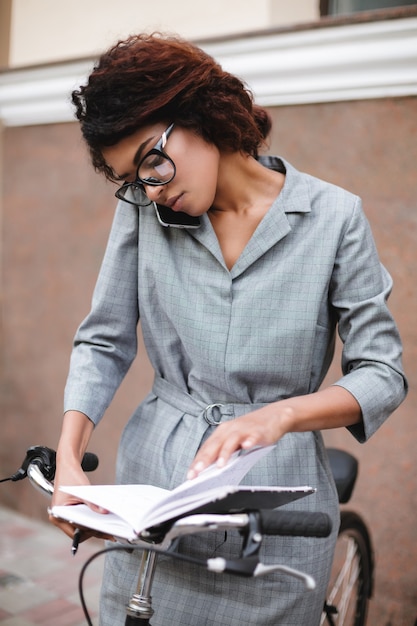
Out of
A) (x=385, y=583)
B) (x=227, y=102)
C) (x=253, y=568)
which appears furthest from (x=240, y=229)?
(x=385, y=583)

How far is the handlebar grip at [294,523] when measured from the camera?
1207 millimetres

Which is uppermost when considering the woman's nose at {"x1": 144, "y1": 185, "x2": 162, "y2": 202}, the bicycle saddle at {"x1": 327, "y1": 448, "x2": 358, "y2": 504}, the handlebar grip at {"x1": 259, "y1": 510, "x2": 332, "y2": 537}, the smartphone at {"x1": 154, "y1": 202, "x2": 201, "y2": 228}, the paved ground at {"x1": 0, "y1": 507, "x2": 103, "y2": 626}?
the woman's nose at {"x1": 144, "y1": 185, "x2": 162, "y2": 202}

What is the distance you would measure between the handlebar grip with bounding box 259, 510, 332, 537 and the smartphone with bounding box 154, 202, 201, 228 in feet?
2.30

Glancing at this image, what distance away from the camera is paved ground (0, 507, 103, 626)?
3.50m

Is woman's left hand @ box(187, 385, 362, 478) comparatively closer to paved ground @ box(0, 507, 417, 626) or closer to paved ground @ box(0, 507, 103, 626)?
paved ground @ box(0, 507, 417, 626)

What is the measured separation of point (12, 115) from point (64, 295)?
1086 millimetres

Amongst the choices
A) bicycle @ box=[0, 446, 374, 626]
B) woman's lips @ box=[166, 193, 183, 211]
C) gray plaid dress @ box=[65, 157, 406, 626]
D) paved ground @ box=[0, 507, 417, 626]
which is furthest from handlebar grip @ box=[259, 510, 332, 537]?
paved ground @ box=[0, 507, 417, 626]

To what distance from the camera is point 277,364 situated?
161 cm

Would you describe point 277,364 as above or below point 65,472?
above

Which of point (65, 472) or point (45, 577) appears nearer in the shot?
point (65, 472)

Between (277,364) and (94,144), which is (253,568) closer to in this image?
(277,364)

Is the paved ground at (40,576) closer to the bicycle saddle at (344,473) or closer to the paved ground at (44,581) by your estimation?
the paved ground at (44,581)

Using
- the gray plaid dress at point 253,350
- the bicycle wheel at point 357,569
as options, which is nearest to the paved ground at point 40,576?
the bicycle wheel at point 357,569

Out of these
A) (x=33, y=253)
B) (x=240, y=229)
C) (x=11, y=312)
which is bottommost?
(x=11, y=312)
